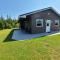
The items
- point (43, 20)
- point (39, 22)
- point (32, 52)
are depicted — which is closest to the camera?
point (32, 52)

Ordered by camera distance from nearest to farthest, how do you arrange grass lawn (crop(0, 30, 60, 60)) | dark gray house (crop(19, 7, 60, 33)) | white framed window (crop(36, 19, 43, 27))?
grass lawn (crop(0, 30, 60, 60)) < dark gray house (crop(19, 7, 60, 33)) < white framed window (crop(36, 19, 43, 27))

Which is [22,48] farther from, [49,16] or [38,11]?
[49,16]

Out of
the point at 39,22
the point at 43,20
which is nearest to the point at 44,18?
the point at 43,20

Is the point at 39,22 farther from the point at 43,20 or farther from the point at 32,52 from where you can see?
the point at 32,52

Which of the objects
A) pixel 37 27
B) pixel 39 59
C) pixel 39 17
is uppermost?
pixel 39 17

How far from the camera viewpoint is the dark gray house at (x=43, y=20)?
2291 centimetres

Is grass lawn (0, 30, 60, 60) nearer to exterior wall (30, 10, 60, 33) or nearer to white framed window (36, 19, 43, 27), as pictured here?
exterior wall (30, 10, 60, 33)

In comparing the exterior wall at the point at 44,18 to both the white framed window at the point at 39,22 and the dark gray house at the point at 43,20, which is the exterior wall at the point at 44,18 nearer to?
the dark gray house at the point at 43,20

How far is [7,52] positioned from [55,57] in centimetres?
340

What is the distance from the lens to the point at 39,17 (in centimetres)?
2336

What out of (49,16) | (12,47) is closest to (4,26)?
(49,16)

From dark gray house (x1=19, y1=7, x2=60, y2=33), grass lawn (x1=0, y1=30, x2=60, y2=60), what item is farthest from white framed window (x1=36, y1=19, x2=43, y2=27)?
grass lawn (x1=0, y1=30, x2=60, y2=60)

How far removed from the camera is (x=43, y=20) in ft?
78.4

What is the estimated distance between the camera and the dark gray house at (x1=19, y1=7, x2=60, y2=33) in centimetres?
2291
